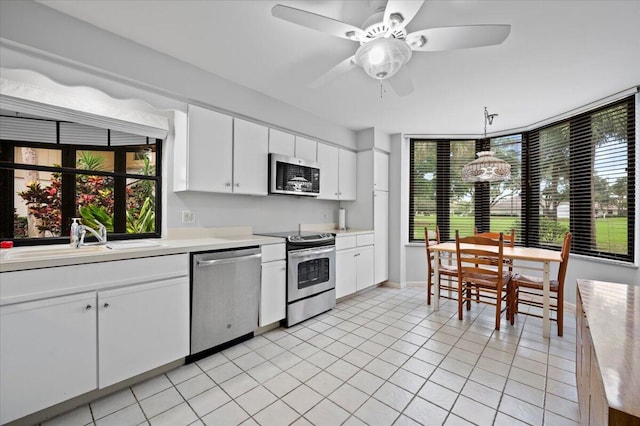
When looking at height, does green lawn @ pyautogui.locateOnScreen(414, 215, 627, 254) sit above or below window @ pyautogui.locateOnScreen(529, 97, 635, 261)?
below

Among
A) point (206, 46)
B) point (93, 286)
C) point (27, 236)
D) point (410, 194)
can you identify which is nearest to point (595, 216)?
point (410, 194)

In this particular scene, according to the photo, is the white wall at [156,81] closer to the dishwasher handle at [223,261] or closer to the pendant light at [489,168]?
the dishwasher handle at [223,261]

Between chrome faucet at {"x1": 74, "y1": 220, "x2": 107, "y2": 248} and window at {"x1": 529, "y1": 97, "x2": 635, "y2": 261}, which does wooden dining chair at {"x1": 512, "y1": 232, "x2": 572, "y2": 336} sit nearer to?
window at {"x1": 529, "y1": 97, "x2": 635, "y2": 261}

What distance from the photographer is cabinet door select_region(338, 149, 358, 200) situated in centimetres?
412

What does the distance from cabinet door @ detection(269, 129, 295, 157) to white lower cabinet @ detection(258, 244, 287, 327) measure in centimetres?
111

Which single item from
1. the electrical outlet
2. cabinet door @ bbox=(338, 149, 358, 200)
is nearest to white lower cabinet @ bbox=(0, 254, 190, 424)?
the electrical outlet

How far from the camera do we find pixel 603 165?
10.5 ft

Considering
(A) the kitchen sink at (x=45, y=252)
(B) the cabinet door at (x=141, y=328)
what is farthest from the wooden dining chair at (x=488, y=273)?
(A) the kitchen sink at (x=45, y=252)

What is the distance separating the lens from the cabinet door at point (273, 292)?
269 centimetres

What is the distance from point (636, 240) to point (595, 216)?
480 mm

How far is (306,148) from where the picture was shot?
3.59 meters

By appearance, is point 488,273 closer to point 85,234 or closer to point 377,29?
point 377,29

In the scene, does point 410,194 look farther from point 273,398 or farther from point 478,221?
point 273,398

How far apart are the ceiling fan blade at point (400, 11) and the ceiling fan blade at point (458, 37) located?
0.30 ft
